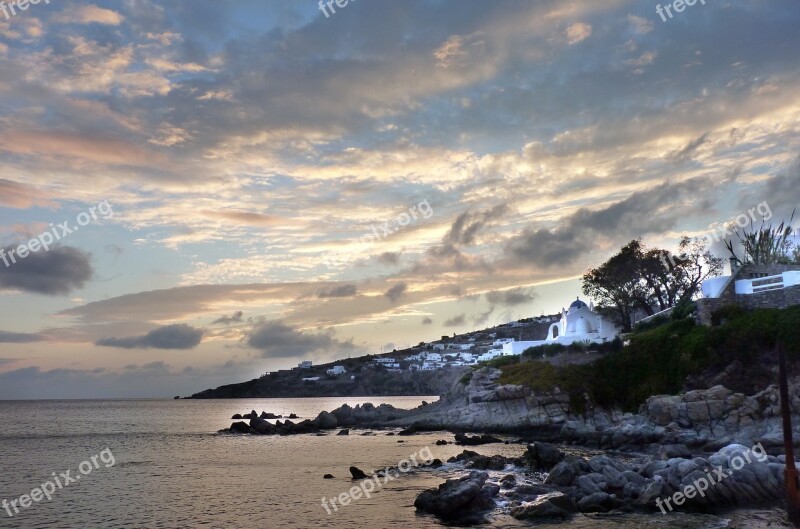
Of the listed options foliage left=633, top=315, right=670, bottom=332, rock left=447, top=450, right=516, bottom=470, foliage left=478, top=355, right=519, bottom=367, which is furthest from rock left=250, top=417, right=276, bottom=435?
foliage left=633, top=315, right=670, bottom=332

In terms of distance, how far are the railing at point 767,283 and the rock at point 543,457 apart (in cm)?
Answer: 3268

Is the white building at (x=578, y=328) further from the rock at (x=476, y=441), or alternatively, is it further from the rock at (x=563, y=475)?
the rock at (x=563, y=475)

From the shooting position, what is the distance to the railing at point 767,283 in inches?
2247

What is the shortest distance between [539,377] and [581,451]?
19.0m

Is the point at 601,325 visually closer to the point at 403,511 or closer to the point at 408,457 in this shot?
the point at 408,457

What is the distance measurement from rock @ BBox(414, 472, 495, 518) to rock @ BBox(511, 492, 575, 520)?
1.73 metres

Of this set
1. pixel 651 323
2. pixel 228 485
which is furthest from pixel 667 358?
pixel 228 485

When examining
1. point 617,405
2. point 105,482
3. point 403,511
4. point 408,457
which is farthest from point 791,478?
point 105,482

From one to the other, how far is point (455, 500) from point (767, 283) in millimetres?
47824

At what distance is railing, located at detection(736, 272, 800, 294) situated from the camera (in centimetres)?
5706

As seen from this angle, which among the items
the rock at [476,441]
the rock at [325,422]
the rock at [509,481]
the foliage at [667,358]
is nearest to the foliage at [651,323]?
the foliage at [667,358]

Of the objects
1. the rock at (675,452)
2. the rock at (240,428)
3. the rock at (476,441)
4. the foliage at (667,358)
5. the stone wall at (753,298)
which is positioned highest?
the stone wall at (753,298)

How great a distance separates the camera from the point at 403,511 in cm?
3073

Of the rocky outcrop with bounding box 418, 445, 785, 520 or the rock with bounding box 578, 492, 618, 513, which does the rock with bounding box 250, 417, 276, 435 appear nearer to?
the rocky outcrop with bounding box 418, 445, 785, 520
